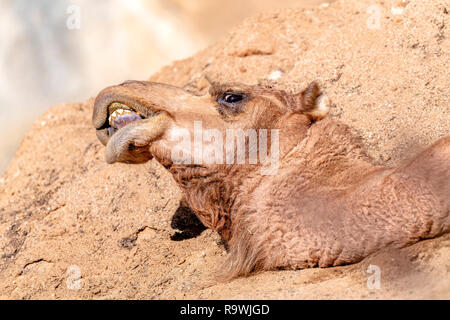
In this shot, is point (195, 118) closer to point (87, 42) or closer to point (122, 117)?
point (122, 117)

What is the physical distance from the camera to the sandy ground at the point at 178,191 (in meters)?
2.95

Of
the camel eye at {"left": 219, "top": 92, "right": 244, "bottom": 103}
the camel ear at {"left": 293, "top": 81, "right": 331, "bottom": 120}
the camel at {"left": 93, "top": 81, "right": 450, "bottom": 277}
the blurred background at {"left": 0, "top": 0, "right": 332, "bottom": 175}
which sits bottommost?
the camel at {"left": 93, "top": 81, "right": 450, "bottom": 277}

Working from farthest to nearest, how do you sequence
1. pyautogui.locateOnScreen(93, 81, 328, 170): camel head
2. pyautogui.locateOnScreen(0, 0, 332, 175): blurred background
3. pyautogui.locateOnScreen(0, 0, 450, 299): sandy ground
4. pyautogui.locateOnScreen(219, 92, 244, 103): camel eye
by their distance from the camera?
pyautogui.locateOnScreen(0, 0, 332, 175): blurred background < pyautogui.locateOnScreen(219, 92, 244, 103): camel eye < pyautogui.locateOnScreen(93, 81, 328, 170): camel head < pyautogui.locateOnScreen(0, 0, 450, 299): sandy ground

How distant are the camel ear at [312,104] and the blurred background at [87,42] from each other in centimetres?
419

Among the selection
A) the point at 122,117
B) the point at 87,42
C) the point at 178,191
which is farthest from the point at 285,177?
the point at 87,42

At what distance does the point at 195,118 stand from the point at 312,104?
2.31 ft

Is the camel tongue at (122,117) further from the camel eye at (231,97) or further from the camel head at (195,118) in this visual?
the camel eye at (231,97)

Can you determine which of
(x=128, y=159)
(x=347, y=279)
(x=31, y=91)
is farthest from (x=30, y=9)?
(x=347, y=279)

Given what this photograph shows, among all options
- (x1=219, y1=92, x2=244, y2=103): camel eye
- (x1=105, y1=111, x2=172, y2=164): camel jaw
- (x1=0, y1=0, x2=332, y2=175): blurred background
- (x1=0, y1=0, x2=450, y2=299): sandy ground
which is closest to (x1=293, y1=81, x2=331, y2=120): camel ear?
(x1=219, y1=92, x2=244, y2=103): camel eye

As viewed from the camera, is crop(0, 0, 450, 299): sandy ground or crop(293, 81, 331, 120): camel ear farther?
crop(293, 81, 331, 120): camel ear

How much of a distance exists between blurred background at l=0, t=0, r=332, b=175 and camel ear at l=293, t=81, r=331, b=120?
165 inches

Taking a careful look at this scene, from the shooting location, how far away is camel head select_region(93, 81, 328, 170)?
11.1 feet

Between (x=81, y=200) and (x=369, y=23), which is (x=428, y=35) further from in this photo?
(x=81, y=200)

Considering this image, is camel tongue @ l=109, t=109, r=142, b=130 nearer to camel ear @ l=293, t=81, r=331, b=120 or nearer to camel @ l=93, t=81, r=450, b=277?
camel @ l=93, t=81, r=450, b=277
